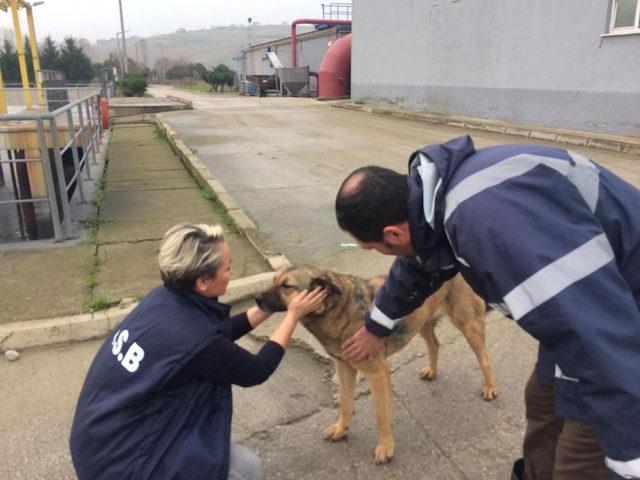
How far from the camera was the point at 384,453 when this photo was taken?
297 cm

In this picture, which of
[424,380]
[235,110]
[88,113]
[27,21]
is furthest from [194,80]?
[424,380]

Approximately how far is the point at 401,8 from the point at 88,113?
52.1 feet

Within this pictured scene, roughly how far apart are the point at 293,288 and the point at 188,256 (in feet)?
2.44

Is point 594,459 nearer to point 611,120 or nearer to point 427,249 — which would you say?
point 427,249

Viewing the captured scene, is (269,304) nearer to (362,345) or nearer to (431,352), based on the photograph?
(362,345)

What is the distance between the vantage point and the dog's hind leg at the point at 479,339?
11.4 feet

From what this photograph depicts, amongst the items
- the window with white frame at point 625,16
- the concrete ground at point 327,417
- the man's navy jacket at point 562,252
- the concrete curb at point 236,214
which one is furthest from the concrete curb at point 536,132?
the man's navy jacket at point 562,252

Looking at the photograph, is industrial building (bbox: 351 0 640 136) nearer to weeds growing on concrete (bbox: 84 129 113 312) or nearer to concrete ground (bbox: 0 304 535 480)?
concrete ground (bbox: 0 304 535 480)

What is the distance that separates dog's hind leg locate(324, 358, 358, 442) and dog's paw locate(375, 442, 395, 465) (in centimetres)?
26

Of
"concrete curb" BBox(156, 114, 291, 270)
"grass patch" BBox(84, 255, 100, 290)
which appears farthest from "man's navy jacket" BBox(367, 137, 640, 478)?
"grass patch" BBox(84, 255, 100, 290)

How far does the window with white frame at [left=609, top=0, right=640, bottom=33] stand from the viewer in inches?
488

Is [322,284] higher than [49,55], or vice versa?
[49,55]

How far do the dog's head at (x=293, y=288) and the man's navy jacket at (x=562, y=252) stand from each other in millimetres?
1129

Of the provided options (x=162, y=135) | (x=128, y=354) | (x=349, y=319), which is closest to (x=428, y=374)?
(x=349, y=319)
